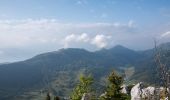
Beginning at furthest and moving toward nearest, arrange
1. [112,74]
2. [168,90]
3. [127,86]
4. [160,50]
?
[127,86] → [112,74] → [160,50] → [168,90]

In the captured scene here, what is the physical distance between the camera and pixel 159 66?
845 cm

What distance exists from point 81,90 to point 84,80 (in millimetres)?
4087

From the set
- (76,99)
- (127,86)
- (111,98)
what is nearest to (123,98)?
(111,98)

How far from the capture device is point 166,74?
27.4 ft

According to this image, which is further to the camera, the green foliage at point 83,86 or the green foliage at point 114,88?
the green foliage at point 83,86

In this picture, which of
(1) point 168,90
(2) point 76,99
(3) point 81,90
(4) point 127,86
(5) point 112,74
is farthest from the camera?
(3) point 81,90

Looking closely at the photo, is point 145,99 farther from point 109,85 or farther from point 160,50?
point 109,85

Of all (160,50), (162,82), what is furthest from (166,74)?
(160,50)

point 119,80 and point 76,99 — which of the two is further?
point 76,99

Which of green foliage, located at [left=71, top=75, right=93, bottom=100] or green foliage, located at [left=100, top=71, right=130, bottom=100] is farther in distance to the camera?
green foliage, located at [left=71, top=75, right=93, bottom=100]

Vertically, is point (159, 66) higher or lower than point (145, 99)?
higher

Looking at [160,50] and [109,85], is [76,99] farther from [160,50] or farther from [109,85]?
[160,50]

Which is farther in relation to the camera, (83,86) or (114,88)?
(83,86)

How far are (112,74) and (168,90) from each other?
156 ft
